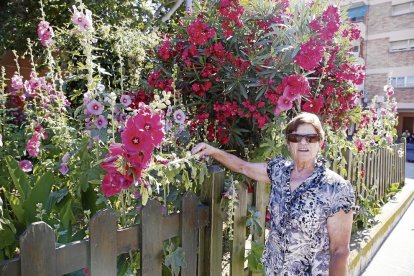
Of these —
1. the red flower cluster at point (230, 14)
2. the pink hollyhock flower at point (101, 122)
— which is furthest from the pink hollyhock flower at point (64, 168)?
the red flower cluster at point (230, 14)

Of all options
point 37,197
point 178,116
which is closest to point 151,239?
point 37,197

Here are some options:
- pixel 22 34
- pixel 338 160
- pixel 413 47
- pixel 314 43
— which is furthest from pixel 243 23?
pixel 413 47

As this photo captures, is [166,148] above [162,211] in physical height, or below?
above

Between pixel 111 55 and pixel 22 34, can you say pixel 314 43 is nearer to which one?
pixel 111 55

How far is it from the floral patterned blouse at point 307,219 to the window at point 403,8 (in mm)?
26105

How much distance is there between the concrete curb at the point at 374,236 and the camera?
3.38 metres

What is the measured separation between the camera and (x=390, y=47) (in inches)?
963

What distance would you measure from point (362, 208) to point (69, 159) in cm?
347

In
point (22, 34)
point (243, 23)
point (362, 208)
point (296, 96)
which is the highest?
point (22, 34)

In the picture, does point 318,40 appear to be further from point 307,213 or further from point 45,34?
point 45,34

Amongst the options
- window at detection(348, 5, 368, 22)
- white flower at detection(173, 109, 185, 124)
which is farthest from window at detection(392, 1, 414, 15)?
white flower at detection(173, 109, 185, 124)

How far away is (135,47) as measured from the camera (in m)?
4.90

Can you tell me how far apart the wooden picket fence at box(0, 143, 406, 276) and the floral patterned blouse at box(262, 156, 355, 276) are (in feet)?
0.98

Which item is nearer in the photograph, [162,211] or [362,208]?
[162,211]
